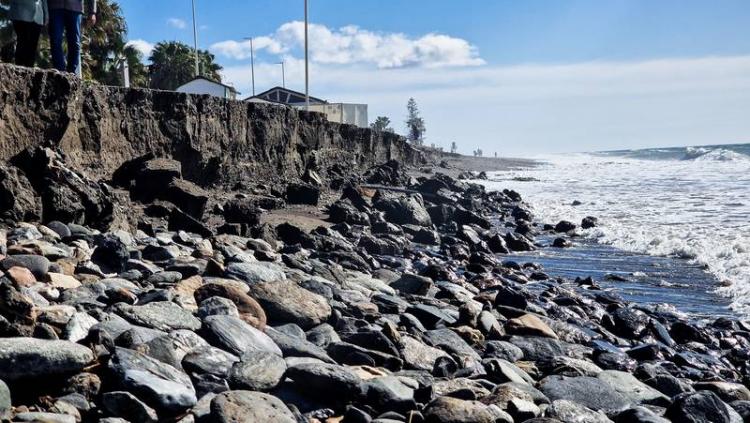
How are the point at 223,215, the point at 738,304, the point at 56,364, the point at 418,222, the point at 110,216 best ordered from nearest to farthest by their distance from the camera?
1. the point at 56,364
2. the point at 110,216
3. the point at 738,304
4. the point at 223,215
5. the point at 418,222

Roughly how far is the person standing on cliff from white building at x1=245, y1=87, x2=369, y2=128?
108 ft

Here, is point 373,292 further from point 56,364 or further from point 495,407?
point 56,364

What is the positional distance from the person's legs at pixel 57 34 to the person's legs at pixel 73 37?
2.5 inches

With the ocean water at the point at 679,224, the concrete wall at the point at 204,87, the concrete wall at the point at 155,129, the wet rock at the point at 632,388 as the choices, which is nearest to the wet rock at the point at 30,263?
the concrete wall at the point at 155,129

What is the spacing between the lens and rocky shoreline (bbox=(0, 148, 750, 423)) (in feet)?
11.3

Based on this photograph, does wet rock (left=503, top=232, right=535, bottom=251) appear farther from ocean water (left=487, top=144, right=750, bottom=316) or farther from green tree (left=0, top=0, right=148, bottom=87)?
green tree (left=0, top=0, right=148, bottom=87)

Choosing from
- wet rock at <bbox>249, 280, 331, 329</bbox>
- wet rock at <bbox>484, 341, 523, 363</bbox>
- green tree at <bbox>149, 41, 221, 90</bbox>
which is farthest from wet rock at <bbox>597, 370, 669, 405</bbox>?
green tree at <bbox>149, 41, 221, 90</bbox>

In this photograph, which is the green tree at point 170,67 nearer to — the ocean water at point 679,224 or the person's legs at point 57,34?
the ocean water at point 679,224

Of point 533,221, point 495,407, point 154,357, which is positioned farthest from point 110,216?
point 533,221

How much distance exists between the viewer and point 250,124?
16.2 m

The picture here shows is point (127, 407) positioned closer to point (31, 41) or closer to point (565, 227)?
point (31, 41)

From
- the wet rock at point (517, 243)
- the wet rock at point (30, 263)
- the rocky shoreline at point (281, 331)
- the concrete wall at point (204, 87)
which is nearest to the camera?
the rocky shoreline at point (281, 331)

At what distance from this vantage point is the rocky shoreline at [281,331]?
11.3ft

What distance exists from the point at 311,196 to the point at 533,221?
250 inches
